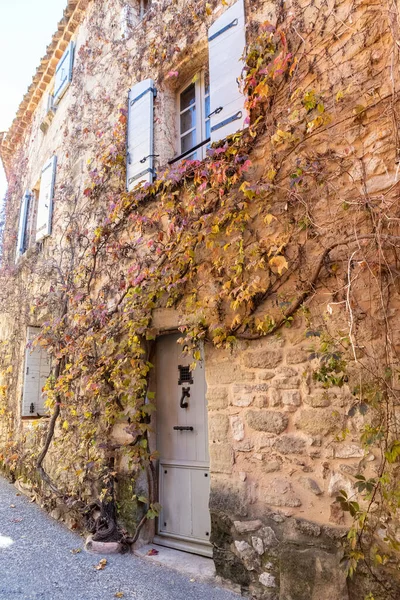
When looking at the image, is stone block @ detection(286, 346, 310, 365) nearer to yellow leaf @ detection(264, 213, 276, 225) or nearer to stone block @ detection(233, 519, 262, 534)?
yellow leaf @ detection(264, 213, 276, 225)

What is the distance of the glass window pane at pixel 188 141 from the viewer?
4195mm

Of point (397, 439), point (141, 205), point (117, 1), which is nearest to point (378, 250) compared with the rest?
point (397, 439)

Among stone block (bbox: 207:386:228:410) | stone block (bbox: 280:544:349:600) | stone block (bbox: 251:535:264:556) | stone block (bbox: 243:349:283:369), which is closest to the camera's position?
stone block (bbox: 280:544:349:600)

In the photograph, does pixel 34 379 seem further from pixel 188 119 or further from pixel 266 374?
pixel 266 374

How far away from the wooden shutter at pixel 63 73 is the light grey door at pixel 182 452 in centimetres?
462

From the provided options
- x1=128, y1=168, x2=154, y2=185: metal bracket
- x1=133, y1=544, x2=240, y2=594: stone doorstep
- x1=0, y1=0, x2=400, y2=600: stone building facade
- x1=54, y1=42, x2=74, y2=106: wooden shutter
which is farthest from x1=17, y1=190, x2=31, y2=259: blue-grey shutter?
x1=133, y1=544, x2=240, y2=594: stone doorstep

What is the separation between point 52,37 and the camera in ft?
22.3

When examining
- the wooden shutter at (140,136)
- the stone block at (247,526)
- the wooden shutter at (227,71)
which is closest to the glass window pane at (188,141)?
the wooden shutter at (140,136)

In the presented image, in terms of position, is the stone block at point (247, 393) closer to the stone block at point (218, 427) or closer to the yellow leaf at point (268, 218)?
the stone block at point (218, 427)

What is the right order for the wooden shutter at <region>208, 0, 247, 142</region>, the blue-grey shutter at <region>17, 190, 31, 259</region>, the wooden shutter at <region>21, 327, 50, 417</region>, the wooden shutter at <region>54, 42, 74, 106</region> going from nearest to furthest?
the wooden shutter at <region>208, 0, 247, 142</region> < the wooden shutter at <region>21, 327, 50, 417</region> < the wooden shutter at <region>54, 42, 74, 106</region> < the blue-grey shutter at <region>17, 190, 31, 259</region>

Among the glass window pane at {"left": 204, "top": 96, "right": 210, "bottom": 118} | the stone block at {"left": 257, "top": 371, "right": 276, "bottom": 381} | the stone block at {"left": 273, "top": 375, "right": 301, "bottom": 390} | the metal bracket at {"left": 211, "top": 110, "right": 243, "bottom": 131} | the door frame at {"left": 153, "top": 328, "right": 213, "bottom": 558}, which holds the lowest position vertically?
the door frame at {"left": 153, "top": 328, "right": 213, "bottom": 558}

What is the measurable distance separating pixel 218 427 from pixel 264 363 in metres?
0.59

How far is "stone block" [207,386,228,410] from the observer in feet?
9.83

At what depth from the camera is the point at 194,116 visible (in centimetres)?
423
